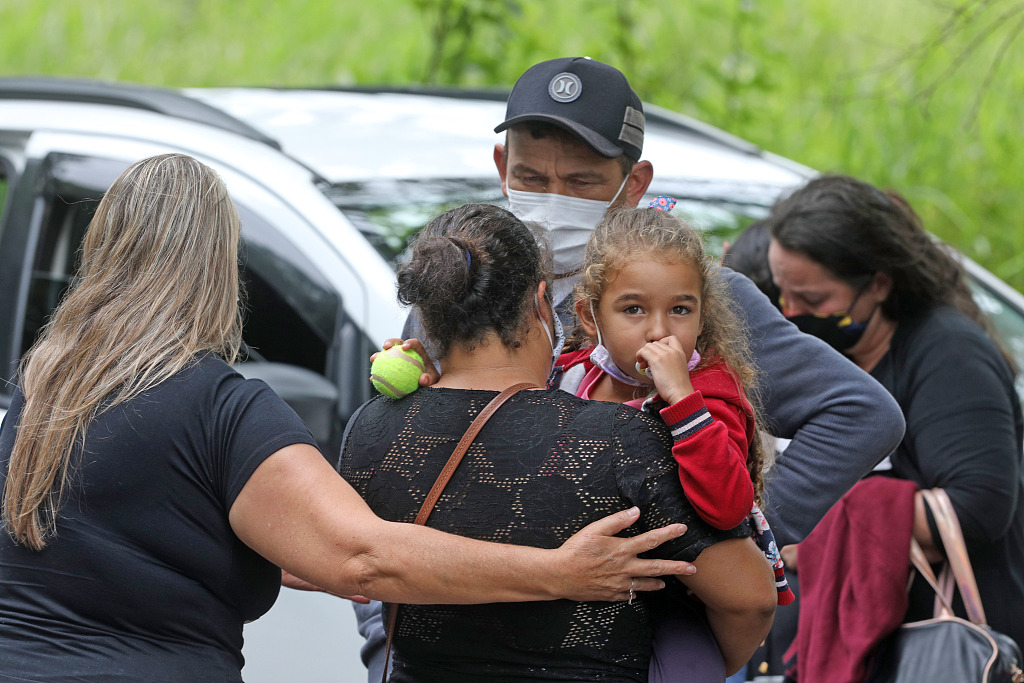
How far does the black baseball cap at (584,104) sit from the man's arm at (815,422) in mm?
579

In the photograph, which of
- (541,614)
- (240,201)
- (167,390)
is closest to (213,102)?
(240,201)

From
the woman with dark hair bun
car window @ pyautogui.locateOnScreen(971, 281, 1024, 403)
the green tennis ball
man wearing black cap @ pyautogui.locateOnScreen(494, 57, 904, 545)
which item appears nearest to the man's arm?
man wearing black cap @ pyautogui.locateOnScreen(494, 57, 904, 545)

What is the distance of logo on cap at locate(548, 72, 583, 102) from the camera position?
2.49 metres

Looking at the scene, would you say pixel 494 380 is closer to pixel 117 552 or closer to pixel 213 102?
pixel 117 552

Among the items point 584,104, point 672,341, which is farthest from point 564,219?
point 672,341

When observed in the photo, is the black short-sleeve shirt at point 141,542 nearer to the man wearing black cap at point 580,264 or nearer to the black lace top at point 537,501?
the black lace top at point 537,501

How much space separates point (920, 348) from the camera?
9.30ft

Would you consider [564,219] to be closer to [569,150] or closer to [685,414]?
[569,150]

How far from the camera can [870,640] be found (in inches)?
104

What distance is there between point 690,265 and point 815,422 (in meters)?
0.47

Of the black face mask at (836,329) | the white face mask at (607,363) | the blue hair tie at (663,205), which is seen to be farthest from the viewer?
the black face mask at (836,329)

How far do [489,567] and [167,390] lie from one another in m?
0.68

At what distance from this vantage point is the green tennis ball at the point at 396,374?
191 cm

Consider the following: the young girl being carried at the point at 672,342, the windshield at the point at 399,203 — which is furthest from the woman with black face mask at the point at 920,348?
the young girl being carried at the point at 672,342
